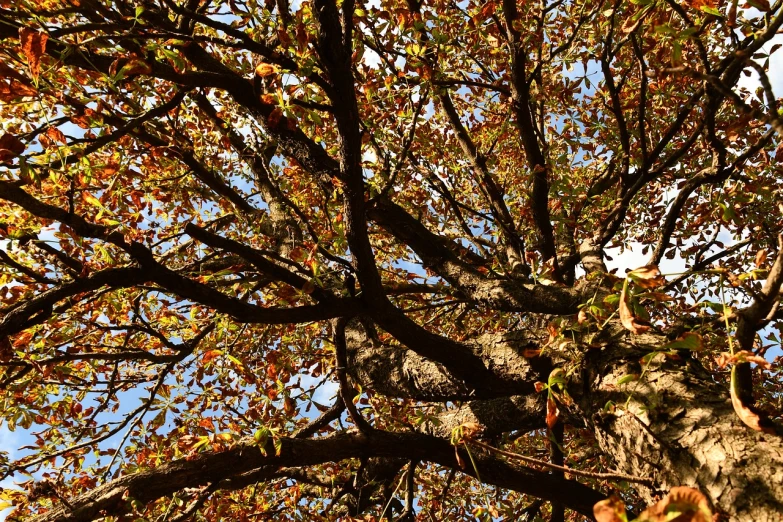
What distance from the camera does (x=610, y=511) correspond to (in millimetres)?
1197

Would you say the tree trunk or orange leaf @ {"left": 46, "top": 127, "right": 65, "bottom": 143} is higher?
orange leaf @ {"left": 46, "top": 127, "right": 65, "bottom": 143}

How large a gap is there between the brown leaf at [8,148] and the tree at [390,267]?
112mm

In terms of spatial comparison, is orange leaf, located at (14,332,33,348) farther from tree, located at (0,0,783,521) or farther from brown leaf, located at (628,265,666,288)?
brown leaf, located at (628,265,666,288)

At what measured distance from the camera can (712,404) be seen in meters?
2.21

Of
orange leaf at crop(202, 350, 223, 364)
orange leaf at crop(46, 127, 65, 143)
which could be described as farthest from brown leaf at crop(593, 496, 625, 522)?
orange leaf at crop(46, 127, 65, 143)

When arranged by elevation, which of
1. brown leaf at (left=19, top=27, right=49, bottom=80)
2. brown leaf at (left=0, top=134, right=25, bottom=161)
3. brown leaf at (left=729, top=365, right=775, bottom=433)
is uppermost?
brown leaf at (left=19, top=27, right=49, bottom=80)

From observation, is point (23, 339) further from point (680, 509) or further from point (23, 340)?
point (680, 509)

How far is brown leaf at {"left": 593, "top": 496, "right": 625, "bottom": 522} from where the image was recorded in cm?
118

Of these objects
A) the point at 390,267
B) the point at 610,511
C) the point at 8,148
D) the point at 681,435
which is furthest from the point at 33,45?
the point at 390,267

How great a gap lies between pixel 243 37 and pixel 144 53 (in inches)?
35.7

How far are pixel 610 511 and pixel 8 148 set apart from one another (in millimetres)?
2941

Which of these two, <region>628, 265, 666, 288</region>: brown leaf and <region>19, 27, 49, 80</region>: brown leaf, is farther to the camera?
<region>19, 27, 49, 80</region>: brown leaf

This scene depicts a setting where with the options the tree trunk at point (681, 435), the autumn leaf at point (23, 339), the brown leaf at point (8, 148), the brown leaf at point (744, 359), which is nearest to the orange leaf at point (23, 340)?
the autumn leaf at point (23, 339)

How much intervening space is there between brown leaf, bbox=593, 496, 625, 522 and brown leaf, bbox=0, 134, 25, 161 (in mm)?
2854
